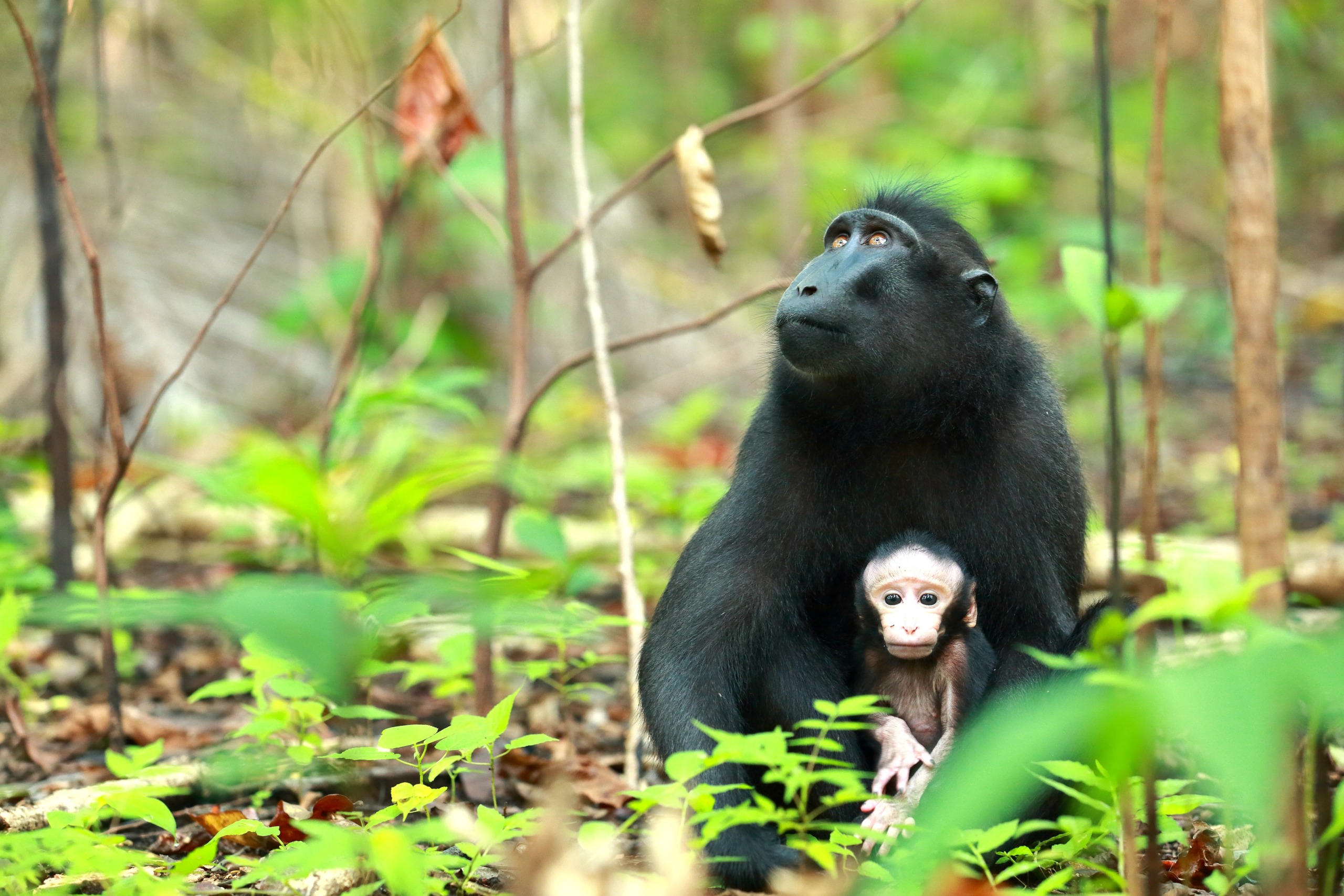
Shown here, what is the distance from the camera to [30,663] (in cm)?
478

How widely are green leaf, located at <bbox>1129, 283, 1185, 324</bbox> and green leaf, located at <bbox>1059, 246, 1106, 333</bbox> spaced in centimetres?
7

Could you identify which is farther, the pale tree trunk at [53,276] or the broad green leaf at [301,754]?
the pale tree trunk at [53,276]

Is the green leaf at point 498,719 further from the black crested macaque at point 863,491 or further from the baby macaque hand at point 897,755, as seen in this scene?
the baby macaque hand at point 897,755

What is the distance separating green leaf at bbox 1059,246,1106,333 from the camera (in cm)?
177

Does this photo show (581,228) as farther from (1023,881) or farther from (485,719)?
(1023,881)

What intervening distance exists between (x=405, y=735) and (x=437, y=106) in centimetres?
253

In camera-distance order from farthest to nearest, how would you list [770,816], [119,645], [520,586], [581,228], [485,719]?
[119,645], [581,228], [485,719], [520,586], [770,816]

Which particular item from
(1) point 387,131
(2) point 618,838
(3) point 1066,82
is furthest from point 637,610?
(3) point 1066,82

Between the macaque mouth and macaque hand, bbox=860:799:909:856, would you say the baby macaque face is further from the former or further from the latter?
the macaque mouth

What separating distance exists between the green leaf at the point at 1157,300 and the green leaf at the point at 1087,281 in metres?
0.07

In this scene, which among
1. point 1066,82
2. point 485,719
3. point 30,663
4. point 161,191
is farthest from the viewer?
point 1066,82

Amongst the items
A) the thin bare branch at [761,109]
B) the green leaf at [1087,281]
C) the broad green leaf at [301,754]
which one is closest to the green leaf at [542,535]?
the thin bare branch at [761,109]

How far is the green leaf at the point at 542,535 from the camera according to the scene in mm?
3588

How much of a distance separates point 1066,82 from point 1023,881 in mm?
10425
